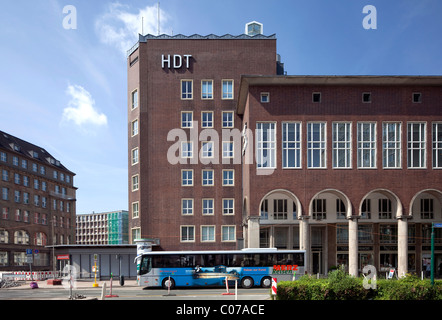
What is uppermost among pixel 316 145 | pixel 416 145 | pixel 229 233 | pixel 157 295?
pixel 316 145

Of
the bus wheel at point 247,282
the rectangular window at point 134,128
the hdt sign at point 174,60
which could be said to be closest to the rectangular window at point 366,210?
the bus wheel at point 247,282

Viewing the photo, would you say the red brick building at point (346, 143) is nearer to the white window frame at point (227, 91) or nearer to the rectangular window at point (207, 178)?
the white window frame at point (227, 91)

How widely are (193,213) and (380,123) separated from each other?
2295 cm

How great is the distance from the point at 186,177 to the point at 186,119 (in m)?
6.97

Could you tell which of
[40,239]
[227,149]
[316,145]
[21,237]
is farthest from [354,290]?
[40,239]

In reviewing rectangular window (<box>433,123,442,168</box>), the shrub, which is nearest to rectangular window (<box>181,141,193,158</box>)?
rectangular window (<box>433,123,442,168</box>)

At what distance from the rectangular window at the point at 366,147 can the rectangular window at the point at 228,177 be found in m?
15.4

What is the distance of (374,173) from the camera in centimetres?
4181

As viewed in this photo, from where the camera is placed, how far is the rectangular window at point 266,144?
41.8 metres

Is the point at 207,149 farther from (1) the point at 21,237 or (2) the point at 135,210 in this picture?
(1) the point at 21,237

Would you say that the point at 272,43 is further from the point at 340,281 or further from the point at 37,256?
the point at 37,256

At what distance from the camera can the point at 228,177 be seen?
51344 millimetres

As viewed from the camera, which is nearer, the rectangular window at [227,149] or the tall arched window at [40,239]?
the rectangular window at [227,149]
